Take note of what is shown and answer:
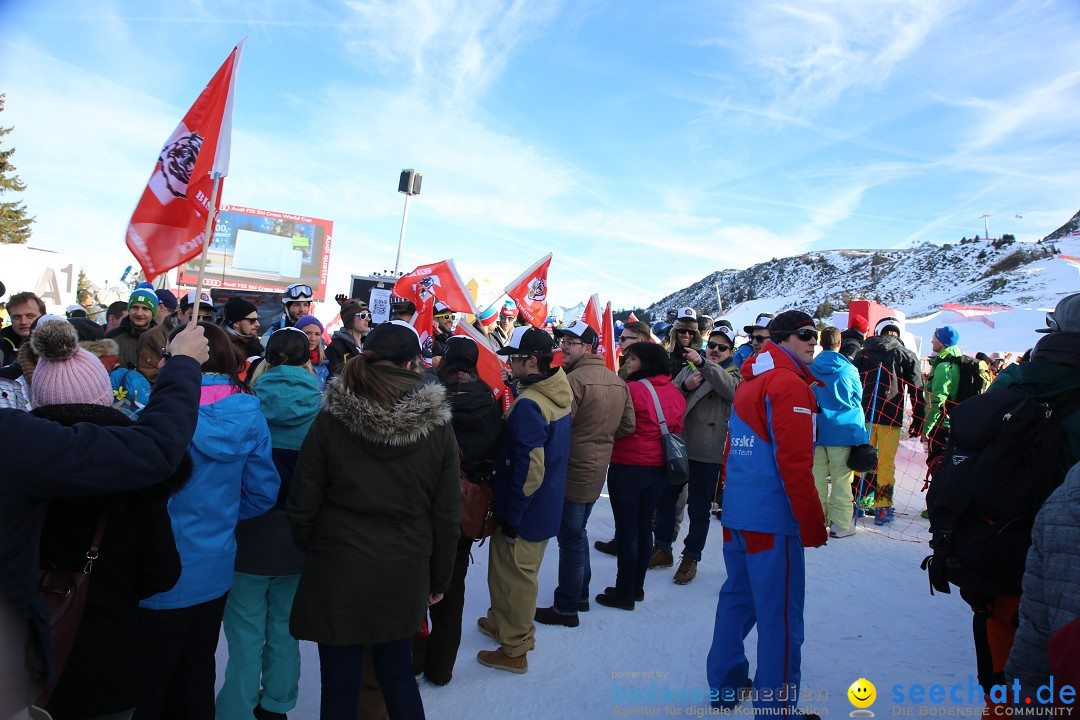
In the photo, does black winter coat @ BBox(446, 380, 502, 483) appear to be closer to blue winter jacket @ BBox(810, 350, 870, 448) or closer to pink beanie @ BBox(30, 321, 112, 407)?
pink beanie @ BBox(30, 321, 112, 407)

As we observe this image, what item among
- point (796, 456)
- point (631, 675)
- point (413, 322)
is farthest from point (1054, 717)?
point (413, 322)

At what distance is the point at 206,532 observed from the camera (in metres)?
2.54

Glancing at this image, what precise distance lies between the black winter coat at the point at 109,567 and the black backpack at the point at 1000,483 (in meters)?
2.94

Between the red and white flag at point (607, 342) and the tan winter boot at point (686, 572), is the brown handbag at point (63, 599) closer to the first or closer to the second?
the tan winter boot at point (686, 572)

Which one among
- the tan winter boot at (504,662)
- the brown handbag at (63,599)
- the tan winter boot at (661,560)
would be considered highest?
the brown handbag at (63,599)

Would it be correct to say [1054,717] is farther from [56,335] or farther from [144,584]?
[56,335]

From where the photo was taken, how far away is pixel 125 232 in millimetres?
3244

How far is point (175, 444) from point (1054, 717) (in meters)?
2.56

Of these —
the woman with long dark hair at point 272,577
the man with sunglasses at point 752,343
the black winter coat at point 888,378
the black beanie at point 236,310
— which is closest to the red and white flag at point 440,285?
the black beanie at point 236,310

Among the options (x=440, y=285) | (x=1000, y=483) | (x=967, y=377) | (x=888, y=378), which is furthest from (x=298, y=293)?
(x=967, y=377)

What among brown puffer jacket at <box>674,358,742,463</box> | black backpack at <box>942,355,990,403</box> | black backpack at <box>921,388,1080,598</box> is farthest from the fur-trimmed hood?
black backpack at <box>942,355,990,403</box>

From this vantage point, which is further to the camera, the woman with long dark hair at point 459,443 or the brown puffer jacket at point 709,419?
the brown puffer jacket at point 709,419

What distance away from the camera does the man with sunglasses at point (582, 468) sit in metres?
4.34

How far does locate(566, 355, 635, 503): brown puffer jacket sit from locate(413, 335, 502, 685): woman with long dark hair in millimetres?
958
